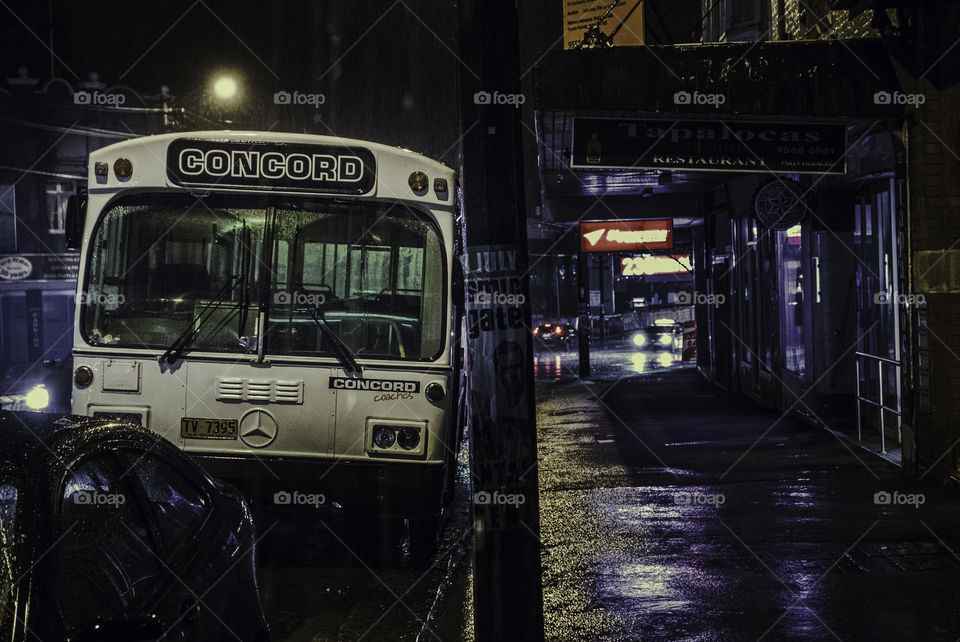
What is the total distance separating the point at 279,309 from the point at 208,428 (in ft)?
3.50

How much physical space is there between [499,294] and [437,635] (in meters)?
2.48

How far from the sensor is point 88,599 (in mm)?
3143

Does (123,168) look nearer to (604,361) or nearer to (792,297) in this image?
(792,297)

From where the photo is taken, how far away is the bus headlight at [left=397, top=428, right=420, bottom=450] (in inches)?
Answer: 281

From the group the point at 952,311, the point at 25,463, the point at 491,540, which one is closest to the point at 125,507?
the point at 25,463

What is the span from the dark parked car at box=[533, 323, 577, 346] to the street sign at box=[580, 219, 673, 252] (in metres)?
17.9

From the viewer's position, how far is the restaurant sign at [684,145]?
33.4 feet

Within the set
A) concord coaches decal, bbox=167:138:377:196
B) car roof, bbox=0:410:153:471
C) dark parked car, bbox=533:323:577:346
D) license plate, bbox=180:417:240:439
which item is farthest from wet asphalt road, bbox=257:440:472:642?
dark parked car, bbox=533:323:577:346

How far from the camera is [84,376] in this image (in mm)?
7203

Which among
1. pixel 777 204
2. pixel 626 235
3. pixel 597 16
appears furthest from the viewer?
pixel 626 235

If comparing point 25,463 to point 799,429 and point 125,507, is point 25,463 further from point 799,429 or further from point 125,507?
point 799,429

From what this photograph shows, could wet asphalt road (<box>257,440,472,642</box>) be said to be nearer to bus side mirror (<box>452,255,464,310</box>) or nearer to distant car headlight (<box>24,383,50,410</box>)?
bus side mirror (<box>452,255,464,310</box>)

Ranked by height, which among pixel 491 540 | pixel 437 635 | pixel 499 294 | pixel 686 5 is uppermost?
pixel 686 5

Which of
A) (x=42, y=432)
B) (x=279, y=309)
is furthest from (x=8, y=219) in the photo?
Answer: (x=42, y=432)
